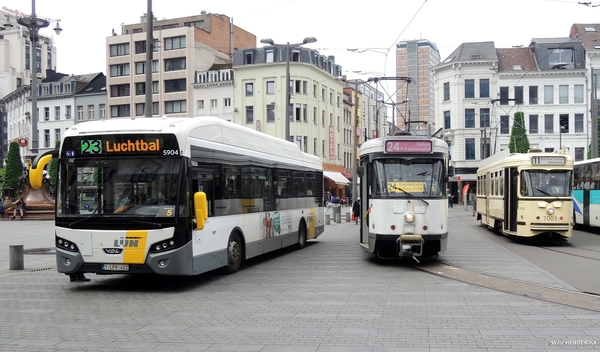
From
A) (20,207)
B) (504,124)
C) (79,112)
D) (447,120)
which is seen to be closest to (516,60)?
(504,124)

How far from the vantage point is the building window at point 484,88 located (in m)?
71.3

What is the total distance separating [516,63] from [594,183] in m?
47.5

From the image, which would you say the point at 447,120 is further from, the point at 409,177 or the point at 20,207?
the point at 409,177

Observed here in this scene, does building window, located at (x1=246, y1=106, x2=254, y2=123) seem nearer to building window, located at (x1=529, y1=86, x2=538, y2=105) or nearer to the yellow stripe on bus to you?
building window, located at (x1=529, y1=86, x2=538, y2=105)

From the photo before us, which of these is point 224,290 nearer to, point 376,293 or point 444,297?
point 376,293

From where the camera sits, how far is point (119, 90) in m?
74.5

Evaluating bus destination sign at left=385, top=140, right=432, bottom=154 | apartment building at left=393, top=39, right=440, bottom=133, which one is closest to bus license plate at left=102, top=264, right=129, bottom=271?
bus destination sign at left=385, top=140, right=432, bottom=154

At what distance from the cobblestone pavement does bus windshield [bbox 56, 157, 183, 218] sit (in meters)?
1.51

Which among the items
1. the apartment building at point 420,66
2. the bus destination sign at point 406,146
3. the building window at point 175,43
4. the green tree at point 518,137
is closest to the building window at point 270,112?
the building window at point 175,43

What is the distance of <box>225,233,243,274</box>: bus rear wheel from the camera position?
45.1 ft

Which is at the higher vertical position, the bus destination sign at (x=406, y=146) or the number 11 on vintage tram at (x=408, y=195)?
the bus destination sign at (x=406, y=146)

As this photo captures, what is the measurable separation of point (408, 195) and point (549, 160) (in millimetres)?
8470

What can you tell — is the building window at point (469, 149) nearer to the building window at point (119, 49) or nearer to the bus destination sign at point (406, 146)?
the building window at point (119, 49)

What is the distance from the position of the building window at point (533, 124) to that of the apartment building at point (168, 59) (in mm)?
34183
